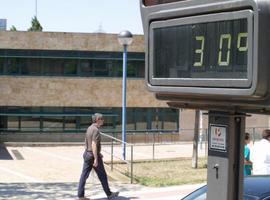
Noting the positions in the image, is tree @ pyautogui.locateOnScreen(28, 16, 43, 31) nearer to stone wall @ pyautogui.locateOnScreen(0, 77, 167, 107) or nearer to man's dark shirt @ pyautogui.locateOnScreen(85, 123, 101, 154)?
stone wall @ pyautogui.locateOnScreen(0, 77, 167, 107)

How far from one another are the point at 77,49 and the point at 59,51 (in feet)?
3.22

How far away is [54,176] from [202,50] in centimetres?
1536

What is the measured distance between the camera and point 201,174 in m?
17.2

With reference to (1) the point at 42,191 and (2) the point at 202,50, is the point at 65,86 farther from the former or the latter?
(2) the point at 202,50

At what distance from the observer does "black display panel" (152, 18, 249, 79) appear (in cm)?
244

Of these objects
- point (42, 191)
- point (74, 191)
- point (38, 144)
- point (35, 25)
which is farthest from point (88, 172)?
point (35, 25)

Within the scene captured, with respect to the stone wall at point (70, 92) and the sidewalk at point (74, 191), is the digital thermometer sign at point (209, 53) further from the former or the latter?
the stone wall at point (70, 92)

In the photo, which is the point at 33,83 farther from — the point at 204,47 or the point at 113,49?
the point at 204,47

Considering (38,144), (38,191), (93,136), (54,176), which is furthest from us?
(38,144)

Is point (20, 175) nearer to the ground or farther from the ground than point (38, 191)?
nearer to the ground

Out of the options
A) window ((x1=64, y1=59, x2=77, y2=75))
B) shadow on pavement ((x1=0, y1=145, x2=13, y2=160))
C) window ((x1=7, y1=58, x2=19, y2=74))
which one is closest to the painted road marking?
shadow on pavement ((x1=0, y1=145, x2=13, y2=160))

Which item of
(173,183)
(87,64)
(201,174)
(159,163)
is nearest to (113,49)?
(87,64)

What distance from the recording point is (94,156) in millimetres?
11445

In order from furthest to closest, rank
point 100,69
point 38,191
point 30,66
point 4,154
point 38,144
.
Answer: point 100,69
point 30,66
point 38,144
point 4,154
point 38,191
